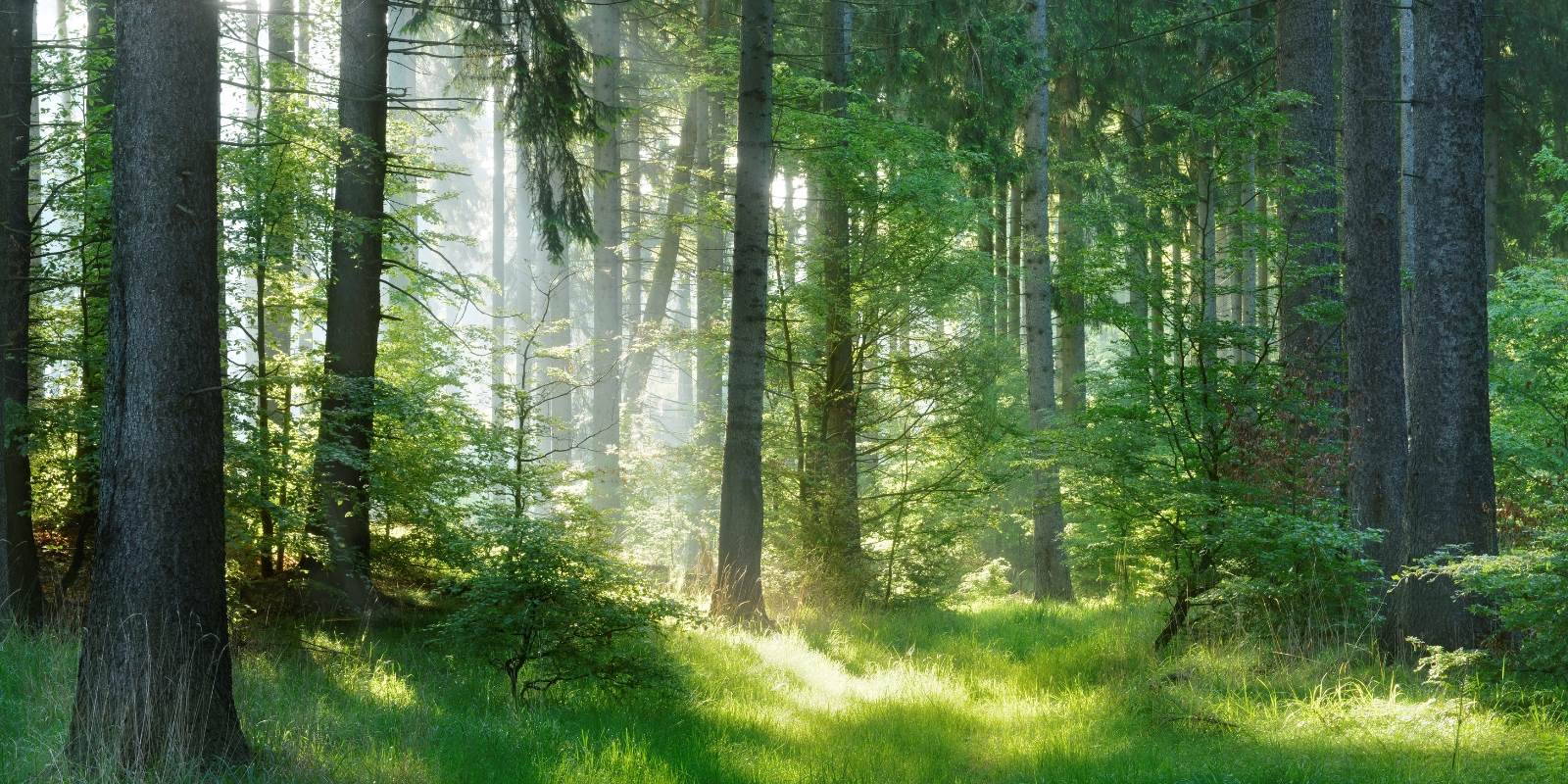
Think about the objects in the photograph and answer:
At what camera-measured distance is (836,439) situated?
13.4 metres

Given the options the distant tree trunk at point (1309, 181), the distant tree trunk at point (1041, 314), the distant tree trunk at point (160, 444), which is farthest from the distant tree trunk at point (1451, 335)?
the distant tree trunk at point (160, 444)

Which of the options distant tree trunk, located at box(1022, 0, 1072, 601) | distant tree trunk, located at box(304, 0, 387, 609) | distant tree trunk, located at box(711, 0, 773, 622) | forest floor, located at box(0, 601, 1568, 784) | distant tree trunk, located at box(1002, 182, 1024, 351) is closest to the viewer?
forest floor, located at box(0, 601, 1568, 784)

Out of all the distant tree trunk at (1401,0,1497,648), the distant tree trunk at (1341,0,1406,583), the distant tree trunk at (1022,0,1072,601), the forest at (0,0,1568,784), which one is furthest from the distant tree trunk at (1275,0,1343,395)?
the distant tree trunk at (1022,0,1072,601)

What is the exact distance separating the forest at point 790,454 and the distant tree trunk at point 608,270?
10.5 feet

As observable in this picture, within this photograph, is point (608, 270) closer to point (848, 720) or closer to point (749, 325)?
point (749, 325)

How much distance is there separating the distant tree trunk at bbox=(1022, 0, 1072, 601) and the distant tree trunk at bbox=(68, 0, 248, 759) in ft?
39.8

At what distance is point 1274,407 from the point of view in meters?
8.88

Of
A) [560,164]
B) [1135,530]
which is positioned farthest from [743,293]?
[1135,530]

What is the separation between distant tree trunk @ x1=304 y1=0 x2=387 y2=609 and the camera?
362 inches

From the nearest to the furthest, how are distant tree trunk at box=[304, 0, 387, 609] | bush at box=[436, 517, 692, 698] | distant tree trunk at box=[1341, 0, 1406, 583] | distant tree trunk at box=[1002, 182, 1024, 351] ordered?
bush at box=[436, 517, 692, 698] → distant tree trunk at box=[1341, 0, 1406, 583] → distant tree trunk at box=[304, 0, 387, 609] → distant tree trunk at box=[1002, 182, 1024, 351]

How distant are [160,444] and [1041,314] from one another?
12.9 metres

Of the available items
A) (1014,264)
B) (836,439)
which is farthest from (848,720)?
(1014,264)

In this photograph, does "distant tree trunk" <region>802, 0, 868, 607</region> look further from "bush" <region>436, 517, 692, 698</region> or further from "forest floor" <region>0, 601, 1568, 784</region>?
"bush" <region>436, 517, 692, 698</region>

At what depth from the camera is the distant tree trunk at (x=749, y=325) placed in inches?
429
